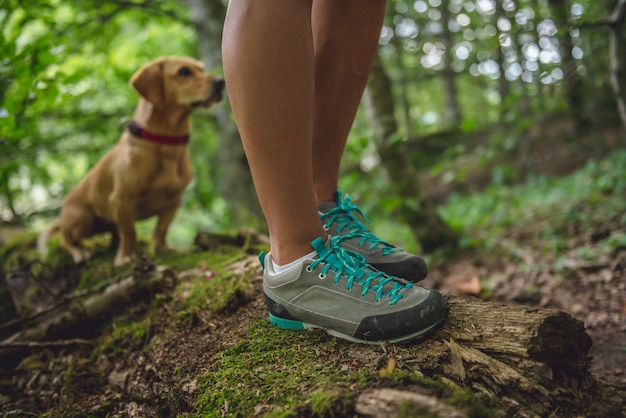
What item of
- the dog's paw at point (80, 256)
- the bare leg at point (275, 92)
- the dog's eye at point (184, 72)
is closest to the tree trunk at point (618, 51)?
the bare leg at point (275, 92)

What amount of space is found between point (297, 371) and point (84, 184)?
310cm

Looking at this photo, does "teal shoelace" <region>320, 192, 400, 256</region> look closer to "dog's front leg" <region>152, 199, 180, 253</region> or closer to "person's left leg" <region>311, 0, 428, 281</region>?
"person's left leg" <region>311, 0, 428, 281</region>

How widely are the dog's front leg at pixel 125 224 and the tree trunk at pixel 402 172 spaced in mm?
2455

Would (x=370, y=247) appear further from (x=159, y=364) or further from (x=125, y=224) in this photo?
(x=125, y=224)

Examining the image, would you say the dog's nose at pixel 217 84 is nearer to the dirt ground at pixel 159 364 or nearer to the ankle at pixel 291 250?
the dirt ground at pixel 159 364

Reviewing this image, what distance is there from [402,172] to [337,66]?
2.91 metres

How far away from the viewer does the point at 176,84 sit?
10.5 feet

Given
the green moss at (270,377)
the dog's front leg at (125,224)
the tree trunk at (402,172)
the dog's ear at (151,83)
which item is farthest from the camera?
the tree trunk at (402,172)

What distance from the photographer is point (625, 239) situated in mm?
3146

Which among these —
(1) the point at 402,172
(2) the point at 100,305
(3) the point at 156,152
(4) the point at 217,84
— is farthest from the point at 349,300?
(1) the point at 402,172

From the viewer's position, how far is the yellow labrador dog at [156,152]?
3057 millimetres

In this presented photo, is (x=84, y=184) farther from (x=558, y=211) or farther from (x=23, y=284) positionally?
(x=558, y=211)

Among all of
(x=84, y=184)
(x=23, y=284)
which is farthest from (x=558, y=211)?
(x=23, y=284)

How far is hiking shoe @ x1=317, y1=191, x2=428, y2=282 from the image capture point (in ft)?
5.43
